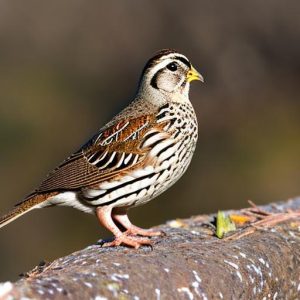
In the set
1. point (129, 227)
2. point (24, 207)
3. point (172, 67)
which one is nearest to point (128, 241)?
point (129, 227)

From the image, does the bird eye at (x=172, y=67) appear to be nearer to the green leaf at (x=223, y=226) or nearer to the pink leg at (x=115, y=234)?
the pink leg at (x=115, y=234)

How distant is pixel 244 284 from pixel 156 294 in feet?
2.98

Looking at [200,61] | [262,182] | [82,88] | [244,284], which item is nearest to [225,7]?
[200,61]

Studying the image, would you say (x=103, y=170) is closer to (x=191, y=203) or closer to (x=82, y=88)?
(x=191, y=203)

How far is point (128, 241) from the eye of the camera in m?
8.28

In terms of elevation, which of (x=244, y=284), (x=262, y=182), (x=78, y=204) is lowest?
(x=262, y=182)

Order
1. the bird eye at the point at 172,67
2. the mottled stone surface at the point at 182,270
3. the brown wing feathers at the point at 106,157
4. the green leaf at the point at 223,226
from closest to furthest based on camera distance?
the mottled stone surface at the point at 182,270, the green leaf at the point at 223,226, the brown wing feathers at the point at 106,157, the bird eye at the point at 172,67

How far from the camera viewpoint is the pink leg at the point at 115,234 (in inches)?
323

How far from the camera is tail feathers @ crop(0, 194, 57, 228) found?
29.5 ft

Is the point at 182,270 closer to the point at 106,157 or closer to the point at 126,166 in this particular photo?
the point at 126,166

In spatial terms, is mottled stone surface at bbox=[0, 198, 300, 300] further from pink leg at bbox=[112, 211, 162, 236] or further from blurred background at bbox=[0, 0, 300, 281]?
blurred background at bbox=[0, 0, 300, 281]

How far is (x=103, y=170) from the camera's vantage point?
906 centimetres

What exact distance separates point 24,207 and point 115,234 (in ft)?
2.83

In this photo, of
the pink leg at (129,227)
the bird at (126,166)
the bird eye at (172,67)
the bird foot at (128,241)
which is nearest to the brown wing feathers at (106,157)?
the bird at (126,166)
